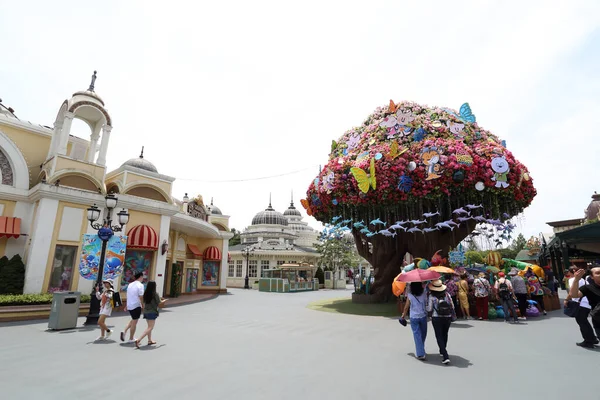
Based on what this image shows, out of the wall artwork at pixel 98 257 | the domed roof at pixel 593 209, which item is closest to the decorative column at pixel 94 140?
the wall artwork at pixel 98 257

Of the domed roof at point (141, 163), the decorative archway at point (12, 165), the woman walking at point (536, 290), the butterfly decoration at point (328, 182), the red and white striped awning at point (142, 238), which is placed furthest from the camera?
the domed roof at point (141, 163)

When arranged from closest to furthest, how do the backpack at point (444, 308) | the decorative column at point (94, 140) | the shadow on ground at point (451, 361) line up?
the shadow on ground at point (451, 361), the backpack at point (444, 308), the decorative column at point (94, 140)

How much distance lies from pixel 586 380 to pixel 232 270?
39.5m

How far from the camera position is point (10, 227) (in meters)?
13.6

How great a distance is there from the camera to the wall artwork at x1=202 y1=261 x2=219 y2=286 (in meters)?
26.2

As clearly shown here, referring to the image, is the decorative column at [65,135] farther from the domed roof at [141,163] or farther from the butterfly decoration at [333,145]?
the butterfly decoration at [333,145]

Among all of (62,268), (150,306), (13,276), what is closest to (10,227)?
(13,276)

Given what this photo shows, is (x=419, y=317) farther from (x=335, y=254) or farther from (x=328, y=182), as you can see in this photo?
(x=335, y=254)

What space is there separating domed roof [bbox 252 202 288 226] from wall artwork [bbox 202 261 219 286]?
26.8 metres

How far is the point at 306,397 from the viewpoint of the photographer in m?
4.35

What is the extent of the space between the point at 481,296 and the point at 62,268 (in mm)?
16599

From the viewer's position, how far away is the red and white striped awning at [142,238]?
15.8m

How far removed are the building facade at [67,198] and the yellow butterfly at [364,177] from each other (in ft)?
33.0

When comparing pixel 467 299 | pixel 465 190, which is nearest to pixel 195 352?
pixel 467 299
